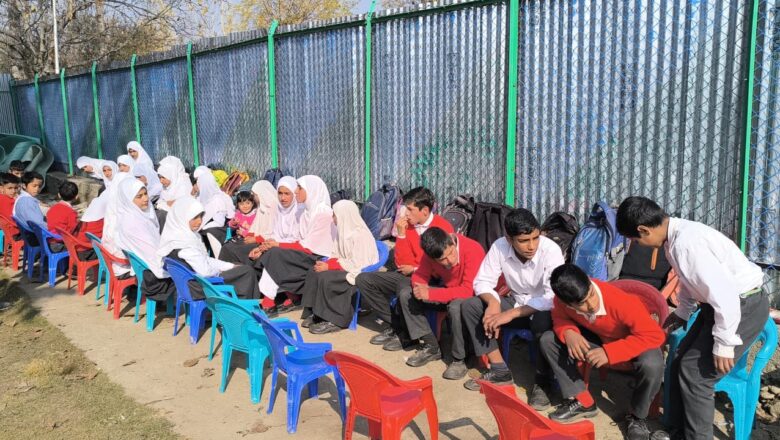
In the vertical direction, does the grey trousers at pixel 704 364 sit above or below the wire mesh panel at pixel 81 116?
below

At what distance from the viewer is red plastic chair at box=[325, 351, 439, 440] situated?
8.75 ft

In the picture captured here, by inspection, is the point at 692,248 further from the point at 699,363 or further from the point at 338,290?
the point at 338,290

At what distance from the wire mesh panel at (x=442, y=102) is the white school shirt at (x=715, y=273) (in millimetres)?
2891

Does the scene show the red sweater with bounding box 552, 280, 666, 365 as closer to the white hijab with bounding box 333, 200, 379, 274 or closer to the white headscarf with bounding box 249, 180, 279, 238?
the white hijab with bounding box 333, 200, 379, 274

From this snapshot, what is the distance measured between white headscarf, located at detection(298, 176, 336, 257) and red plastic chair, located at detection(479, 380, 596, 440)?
338 centimetres

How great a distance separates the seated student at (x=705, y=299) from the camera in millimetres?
2838

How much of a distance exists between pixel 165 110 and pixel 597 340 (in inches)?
391

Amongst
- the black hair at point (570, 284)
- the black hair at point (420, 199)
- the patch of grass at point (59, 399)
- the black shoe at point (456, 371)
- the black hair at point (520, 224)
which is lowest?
the patch of grass at point (59, 399)

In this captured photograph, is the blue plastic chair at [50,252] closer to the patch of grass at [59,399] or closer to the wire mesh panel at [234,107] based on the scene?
the patch of grass at [59,399]

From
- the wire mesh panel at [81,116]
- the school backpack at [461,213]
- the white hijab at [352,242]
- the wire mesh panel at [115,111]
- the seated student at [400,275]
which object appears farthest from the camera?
the wire mesh panel at [81,116]

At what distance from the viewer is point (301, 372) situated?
11.1ft

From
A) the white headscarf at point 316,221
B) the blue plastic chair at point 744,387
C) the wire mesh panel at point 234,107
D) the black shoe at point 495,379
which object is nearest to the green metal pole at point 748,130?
the blue plastic chair at point 744,387

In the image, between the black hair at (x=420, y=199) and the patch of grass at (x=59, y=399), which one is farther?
the black hair at (x=420, y=199)

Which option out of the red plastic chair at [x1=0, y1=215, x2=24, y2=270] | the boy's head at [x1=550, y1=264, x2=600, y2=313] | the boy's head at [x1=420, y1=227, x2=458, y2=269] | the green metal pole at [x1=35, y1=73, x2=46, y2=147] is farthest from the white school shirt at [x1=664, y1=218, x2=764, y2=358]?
the green metal pole at [x1=35, y1=73, x2=46, y2=147]
